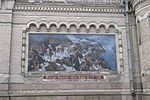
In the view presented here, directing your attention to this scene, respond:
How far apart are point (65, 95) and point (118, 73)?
11.9ft

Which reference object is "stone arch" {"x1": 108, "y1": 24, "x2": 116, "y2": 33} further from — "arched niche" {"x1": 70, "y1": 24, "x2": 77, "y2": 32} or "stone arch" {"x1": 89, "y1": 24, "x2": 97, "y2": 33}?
"arched niche" {"x1": 70, "y1": 24, "x2": 77, "y2": 32}

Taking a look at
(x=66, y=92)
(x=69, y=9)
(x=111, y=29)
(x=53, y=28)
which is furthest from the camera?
(x=111, y=29)

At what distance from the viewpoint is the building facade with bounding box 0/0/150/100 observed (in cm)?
1516

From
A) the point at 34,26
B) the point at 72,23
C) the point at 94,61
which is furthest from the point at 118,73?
the point at 34,26

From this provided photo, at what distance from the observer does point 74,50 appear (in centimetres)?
1597

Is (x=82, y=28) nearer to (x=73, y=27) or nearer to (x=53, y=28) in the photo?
(x=73, y=27)

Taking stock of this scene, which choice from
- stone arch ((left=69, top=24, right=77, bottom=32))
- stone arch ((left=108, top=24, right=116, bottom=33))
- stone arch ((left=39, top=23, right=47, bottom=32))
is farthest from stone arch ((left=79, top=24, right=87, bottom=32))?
stone arch ((left=39, top=23, right=47, bottom=32))

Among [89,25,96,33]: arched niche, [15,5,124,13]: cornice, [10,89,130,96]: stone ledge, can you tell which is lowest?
[10,89,130,96]: stone ledge

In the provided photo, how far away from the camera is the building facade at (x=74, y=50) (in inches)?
597

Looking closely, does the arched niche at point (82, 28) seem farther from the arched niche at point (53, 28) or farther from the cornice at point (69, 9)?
the arched niche at point (53, 28)

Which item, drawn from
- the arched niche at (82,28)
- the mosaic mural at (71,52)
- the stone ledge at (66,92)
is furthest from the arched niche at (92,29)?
the stone ledge at (66,92)

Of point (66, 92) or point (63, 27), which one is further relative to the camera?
point (63, 27)

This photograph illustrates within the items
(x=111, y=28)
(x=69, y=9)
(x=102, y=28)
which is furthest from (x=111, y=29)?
(x=69, y=9)

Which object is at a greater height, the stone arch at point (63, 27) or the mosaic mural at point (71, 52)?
the stone arch at point (63, 27)
